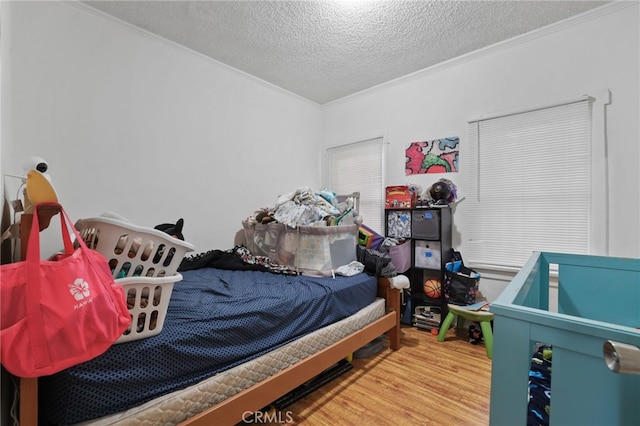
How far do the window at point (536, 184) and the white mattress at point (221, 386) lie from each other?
1708 mm

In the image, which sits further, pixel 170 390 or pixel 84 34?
pixel 84 34

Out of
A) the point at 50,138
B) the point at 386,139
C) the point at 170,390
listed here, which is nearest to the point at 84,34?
the point at 50,138

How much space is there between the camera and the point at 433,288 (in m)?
2.62

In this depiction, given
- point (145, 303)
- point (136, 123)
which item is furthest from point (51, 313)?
point (136, 123)

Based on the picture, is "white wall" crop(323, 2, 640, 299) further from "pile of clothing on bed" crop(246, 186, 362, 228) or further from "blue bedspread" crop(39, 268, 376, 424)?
"blue bedspread" crop(39, 268, 376, 424)

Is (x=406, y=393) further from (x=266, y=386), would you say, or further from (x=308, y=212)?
(x=308, y=212)

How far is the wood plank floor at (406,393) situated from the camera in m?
1.49

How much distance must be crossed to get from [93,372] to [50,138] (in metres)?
1.82

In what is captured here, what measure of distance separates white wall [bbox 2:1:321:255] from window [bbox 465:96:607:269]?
2.23m

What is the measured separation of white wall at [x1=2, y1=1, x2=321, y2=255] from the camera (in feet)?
6.03

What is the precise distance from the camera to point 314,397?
5.51 ft

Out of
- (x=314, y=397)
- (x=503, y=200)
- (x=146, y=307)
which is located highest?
(x=503, y=200)

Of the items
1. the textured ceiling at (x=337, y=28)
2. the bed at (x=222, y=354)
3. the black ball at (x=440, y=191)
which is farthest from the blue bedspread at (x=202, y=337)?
the textured ceiling at (x=337, y=28)

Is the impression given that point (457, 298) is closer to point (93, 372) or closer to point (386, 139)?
point (386, 139)
